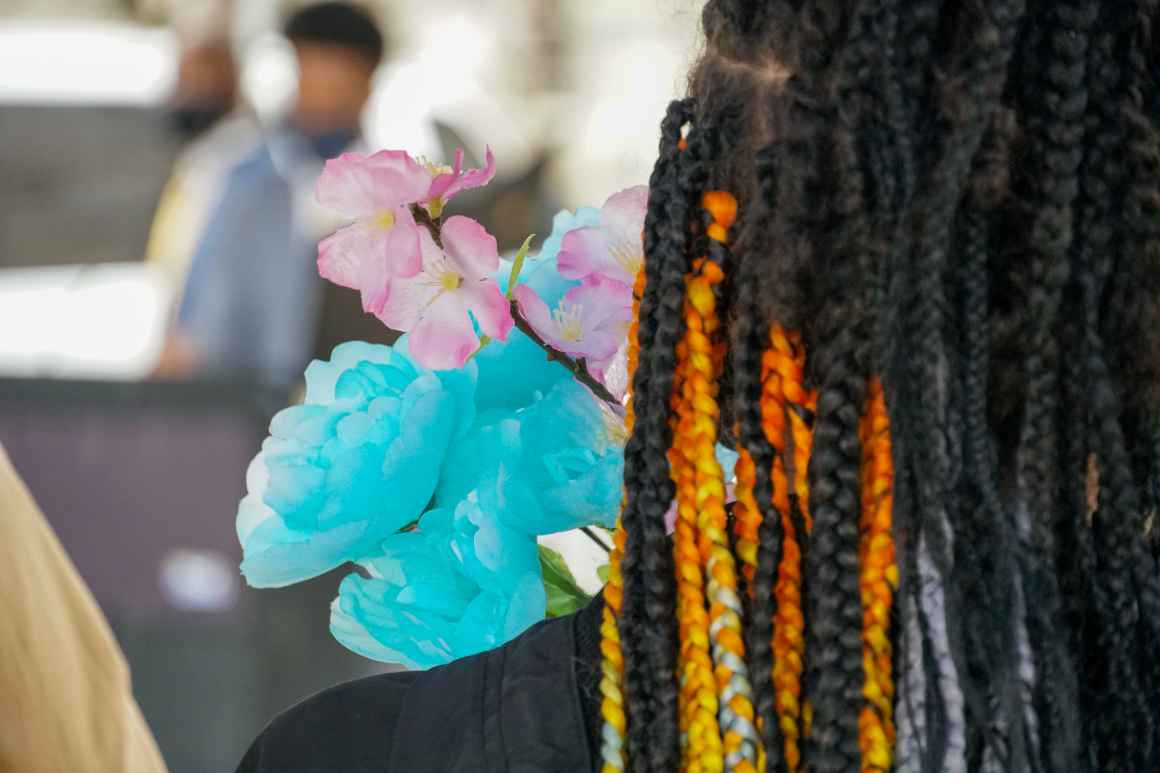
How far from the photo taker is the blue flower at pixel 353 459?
3.69ft

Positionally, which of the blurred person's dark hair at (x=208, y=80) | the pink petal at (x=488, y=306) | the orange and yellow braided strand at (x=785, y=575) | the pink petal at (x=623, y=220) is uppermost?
the blurred person's dark hair at (x=208, y=80)

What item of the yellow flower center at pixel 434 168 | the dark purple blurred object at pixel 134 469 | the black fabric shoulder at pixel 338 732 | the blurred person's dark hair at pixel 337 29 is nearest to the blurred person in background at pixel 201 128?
the blurred person's dark hair at pixel 337 29

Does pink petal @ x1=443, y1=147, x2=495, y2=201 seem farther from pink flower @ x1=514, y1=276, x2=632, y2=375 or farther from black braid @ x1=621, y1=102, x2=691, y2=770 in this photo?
black braid @ x1=621, y1=102, x2=691, y2=770

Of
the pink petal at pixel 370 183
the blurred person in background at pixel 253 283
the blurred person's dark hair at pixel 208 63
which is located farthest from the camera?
the blurred person's dark hair at pixel 208 63

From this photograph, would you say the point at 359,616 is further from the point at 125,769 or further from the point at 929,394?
the point at 929,394

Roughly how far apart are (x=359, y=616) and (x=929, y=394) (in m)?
0.54

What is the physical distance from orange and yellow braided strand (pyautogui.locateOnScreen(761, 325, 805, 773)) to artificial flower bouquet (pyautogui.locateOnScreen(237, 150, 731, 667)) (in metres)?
0.27

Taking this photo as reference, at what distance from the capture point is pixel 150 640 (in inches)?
150

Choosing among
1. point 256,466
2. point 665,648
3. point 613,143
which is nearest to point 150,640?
point 256,466

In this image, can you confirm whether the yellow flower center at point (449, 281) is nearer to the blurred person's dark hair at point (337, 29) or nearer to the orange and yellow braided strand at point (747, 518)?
the orange and yellow braided strand at point (747, 518)

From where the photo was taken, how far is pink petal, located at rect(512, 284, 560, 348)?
3.80 feet

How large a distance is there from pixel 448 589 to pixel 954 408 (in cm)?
46

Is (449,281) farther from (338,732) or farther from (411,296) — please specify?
(338,732)

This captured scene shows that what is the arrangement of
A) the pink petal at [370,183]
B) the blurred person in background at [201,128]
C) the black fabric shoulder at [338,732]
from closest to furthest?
the black fabric shoulder at [338,732] < the pink petal at [370,183] < the blurred person in background at [201,128]
